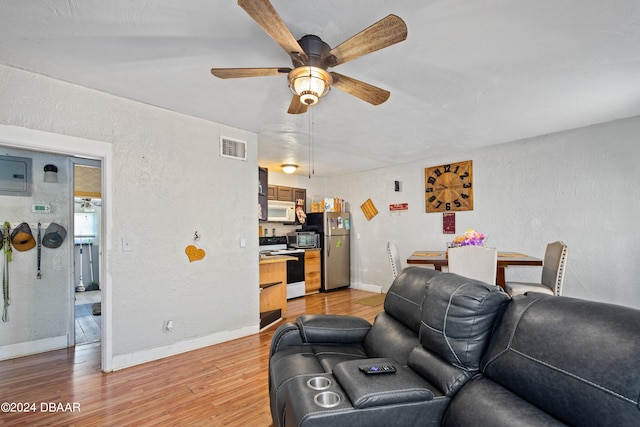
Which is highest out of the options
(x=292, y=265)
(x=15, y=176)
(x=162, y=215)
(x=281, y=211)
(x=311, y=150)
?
(x=311, y=150)

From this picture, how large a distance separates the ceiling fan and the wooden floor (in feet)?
7.09

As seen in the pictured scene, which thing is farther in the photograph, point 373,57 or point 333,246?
point 333,246

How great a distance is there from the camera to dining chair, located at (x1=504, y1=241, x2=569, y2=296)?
9.08ft

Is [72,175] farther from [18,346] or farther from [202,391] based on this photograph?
[202,391]

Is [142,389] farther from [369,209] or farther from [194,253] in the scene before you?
[369,209]

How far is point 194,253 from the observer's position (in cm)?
315

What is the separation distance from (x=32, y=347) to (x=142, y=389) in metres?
1.71

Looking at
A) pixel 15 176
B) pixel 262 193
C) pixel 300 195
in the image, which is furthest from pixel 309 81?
pixel 300 195

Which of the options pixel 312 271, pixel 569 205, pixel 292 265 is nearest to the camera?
pixel 569 205

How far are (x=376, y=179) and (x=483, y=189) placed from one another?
201cm

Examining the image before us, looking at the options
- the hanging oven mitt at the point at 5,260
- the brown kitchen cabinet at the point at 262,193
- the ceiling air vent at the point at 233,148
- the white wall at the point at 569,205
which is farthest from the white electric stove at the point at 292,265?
the hanging oven mitt at the point at 5,260

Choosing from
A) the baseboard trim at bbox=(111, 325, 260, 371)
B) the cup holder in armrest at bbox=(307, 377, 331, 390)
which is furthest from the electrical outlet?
Answer: the cup holder in armrest at bbox=(307, 377, 331, 390)

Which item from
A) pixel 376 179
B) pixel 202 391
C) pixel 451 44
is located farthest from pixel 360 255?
pixel 451 44

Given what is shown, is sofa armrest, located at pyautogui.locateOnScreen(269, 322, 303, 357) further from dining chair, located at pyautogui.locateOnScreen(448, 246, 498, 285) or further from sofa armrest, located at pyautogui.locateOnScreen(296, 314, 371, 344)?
dining chair, located at pyautogui.locateOnScreen(448, 246, 498, 285)
